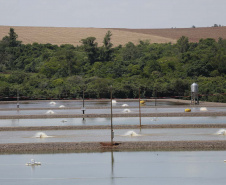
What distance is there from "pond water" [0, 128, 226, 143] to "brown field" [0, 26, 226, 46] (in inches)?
3073

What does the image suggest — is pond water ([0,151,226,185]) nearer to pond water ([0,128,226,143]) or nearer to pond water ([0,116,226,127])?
pond water ([0,128,226,143])

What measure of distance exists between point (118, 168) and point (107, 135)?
7521mm

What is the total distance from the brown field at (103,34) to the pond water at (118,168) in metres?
85.3

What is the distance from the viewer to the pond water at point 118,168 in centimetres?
2066

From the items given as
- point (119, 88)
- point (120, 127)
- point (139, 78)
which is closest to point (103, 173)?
point (120, 127)

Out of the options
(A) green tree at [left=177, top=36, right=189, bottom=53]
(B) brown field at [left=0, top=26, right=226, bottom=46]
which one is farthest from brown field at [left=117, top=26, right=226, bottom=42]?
(A) green tree at [left=177, top=36, right=189, bottom=53]

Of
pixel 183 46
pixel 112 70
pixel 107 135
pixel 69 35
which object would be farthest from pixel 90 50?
pixel 107 135

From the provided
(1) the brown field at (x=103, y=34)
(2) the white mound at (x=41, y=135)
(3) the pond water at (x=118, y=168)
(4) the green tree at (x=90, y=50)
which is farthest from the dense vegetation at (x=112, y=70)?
(3) the pond water at (x=118, y=168)

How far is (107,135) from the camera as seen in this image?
99.5ft

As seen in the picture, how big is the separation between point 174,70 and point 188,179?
186 feet

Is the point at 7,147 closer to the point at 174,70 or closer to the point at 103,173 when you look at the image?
the point at 103,173

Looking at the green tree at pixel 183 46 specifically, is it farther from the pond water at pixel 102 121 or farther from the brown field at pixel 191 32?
the pond water at pixel 102 121

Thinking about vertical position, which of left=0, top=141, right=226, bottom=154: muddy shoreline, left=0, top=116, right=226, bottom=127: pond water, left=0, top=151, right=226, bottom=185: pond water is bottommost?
left=0, top=151, right=226, bottom=185: pond water

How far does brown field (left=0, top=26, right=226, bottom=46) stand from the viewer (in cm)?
11344
